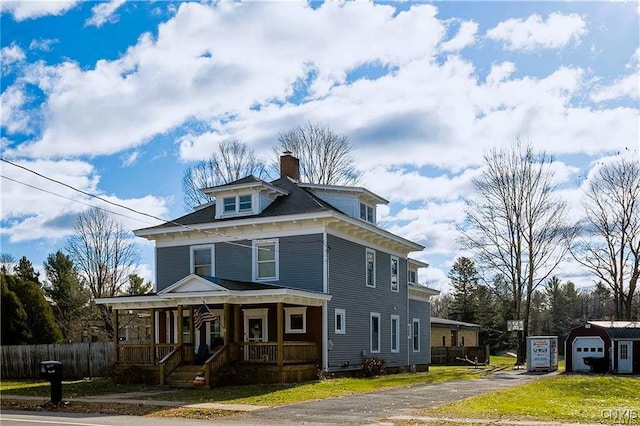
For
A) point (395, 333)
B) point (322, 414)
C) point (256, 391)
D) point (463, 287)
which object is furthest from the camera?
point (463, 287)

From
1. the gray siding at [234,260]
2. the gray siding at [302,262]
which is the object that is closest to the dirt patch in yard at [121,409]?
the gray siding at [302,262]

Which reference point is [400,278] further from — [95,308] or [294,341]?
[95,308]

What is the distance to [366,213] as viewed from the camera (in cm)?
3534

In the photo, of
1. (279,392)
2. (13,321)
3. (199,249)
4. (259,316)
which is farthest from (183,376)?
(13,321)

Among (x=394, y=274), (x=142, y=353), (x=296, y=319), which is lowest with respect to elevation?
(x=142, y=353)

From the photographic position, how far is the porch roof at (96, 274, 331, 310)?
2683 cm

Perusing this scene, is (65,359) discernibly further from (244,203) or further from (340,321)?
(340,321)

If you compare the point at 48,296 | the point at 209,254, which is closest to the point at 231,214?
the point at 209,254

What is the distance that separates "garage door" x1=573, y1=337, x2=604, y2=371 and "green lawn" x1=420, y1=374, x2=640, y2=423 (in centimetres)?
943

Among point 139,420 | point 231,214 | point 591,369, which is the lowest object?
point 591,369

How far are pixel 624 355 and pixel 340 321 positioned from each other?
15395 millimetres

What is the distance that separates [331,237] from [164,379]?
29.2 feet

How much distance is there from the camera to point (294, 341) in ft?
97.9

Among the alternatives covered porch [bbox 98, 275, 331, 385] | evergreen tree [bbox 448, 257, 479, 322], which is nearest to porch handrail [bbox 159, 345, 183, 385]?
covered porch [bbox 98, 275, 331, 385]
